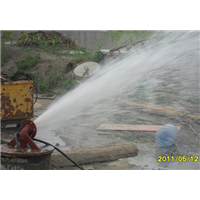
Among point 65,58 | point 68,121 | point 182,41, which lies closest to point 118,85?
point 68,121

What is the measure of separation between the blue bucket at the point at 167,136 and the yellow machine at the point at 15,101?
8.56ft

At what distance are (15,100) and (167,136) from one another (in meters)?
2.97

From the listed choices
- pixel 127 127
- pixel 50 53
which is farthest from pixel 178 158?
pixel 50 53

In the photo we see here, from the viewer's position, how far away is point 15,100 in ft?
17.2

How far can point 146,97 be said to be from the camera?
28.0 ft

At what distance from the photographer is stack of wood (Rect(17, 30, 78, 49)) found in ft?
52.5

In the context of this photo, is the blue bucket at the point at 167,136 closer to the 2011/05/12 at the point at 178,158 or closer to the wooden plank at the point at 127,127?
the 2011/05/12 at the point at 178,158

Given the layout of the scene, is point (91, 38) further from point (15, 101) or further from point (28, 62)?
point (15, 101)

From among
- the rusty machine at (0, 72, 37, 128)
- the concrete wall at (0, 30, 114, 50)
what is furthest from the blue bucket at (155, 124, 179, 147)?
the concrete wall at (0, 30, 114, 50)

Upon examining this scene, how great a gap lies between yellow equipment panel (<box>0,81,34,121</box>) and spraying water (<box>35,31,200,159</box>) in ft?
1.49

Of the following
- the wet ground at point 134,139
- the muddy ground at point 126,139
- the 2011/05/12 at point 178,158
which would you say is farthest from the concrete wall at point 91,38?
the 2011/05/12 at point 178,158

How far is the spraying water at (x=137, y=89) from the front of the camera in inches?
239

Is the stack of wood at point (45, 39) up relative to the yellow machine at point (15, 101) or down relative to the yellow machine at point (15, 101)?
up

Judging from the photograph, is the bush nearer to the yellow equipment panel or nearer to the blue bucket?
the yellow equipment panel
